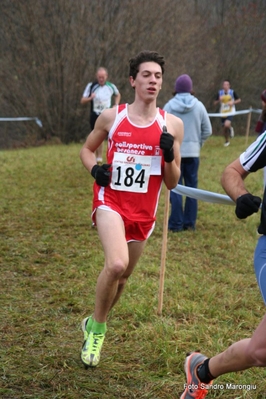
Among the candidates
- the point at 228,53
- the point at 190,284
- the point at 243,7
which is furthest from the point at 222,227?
the point at 243,7

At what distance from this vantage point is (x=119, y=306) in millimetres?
5027

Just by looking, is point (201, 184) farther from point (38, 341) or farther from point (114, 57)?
point (114, 57)

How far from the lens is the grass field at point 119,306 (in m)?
3.75

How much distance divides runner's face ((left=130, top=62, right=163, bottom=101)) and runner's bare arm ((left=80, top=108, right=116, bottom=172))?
0.26 metres

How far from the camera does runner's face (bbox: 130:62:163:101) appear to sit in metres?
4.17

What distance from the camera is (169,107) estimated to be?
779cm

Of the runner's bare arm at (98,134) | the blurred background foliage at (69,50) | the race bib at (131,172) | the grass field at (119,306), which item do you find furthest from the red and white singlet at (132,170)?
the blurred background foliage at (69,50)

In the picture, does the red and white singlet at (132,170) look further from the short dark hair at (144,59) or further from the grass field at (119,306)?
the grass field at (119,306)

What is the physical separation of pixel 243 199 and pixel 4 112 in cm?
1924

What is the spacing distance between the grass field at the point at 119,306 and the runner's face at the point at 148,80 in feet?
5.90

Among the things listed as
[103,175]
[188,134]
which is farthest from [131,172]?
[188,134]

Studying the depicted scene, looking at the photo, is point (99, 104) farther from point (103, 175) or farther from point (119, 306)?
point (103, 175)

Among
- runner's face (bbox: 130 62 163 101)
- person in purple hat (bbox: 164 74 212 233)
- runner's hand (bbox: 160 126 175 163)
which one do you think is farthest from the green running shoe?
person in purple hat (bbox: 164 74 212 233)

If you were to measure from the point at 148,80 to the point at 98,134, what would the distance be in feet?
1.76
